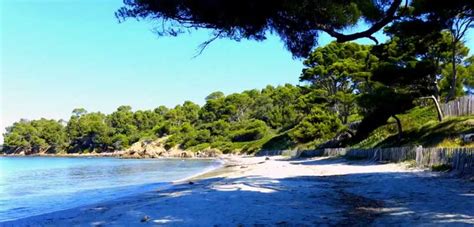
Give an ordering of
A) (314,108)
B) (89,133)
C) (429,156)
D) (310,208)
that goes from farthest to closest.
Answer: (89,133) → (314,108) → (429,156) → (310,208)

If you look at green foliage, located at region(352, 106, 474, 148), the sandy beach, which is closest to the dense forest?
green foliage, located at region(352, 106, 474, 148)

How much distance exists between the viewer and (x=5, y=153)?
142m

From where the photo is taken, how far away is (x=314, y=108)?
51031 mm

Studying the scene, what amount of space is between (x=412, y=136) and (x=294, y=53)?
2200cm

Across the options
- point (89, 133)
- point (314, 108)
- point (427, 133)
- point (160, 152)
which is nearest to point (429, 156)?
point (427, 133)

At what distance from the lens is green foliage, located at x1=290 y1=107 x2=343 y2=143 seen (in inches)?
1816

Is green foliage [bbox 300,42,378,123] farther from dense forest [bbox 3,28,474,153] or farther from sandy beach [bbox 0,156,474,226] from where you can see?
sandy beach [bbox 0,156,474,226]

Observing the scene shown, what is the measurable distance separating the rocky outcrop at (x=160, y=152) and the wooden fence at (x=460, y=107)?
4411 centimetres

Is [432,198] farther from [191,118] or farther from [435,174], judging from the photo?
[191,118]

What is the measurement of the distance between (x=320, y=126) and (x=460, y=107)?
19.4 m

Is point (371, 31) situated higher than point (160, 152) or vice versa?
point (160, 152)

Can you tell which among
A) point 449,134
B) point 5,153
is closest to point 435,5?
point 449,134

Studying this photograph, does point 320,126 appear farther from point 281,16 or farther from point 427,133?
point 281,16

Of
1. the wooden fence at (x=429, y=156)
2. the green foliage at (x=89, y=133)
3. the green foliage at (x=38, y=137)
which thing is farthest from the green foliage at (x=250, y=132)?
the green foliage at (x=38, y=137)
